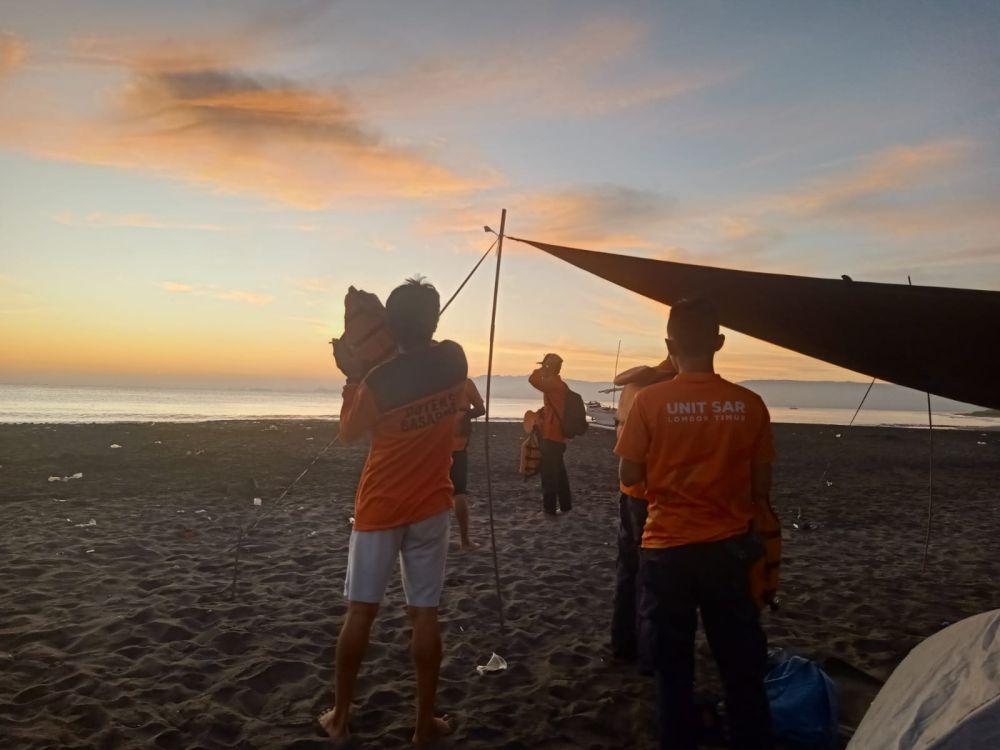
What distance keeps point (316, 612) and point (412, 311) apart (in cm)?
323

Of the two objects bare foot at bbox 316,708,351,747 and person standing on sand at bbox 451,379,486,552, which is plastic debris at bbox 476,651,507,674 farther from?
person standing on sand at bbox 451,379,486,552

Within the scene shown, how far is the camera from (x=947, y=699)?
213cm

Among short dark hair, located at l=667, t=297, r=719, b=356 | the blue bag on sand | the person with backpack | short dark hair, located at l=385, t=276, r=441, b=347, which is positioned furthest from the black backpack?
short dark hair, located at l=667, t=297, r=719, b=356

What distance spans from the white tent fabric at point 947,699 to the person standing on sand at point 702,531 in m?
0.46

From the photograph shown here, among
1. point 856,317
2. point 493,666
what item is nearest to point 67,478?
point 493,666

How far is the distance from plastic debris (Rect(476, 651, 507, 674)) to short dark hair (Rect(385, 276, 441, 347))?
234cm

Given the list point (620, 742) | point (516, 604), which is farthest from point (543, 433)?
point (620, 742)

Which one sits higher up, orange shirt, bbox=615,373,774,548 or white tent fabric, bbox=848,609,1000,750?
orange shirt, bbox=615,373,774,548

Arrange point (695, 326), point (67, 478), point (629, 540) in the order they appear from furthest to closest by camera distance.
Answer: point (67, 478) → point (629, 540) → point (695, 326)

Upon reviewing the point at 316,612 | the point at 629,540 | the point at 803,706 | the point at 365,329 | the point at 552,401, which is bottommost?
the point at 316,612

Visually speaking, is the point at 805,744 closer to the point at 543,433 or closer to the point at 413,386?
the point at 413,386

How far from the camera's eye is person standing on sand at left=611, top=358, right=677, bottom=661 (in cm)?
359

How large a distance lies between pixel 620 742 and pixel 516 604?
7.14 ft

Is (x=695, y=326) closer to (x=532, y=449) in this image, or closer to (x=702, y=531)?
(x=702, y=531)
